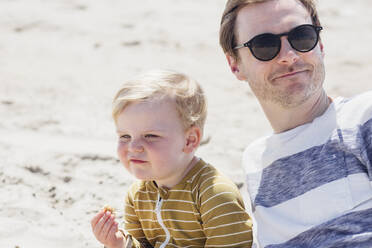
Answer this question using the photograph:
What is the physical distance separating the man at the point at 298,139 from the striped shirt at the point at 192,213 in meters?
0.14

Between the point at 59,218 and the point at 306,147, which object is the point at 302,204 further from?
the point at 59,218

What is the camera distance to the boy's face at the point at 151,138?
2373 mm

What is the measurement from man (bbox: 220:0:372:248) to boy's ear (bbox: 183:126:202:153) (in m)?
0.32

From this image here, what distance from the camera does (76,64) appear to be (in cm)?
605

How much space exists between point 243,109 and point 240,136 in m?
0.68

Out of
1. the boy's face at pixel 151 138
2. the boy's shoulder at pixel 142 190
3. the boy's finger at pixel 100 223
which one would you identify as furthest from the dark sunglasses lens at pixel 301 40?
the boy's finger at pixel 100 223

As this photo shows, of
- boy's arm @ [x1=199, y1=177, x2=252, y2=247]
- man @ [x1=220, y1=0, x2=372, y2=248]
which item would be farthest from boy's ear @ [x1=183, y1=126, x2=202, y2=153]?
man @ [x1=220, y1=0, x2=372, y2=248]

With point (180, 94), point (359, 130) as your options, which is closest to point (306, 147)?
point (359, 130)

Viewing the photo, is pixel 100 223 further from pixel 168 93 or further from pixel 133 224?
pixel 168 93

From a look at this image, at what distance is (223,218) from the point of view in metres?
2.30

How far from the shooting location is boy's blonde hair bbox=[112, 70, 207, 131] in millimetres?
2416

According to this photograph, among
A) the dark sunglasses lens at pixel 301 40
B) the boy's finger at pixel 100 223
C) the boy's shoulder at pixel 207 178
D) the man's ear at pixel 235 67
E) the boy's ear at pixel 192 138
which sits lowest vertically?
the boy's finger at pixel 100 223

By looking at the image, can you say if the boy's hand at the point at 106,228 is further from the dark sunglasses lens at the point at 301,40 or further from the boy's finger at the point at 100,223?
the dark sunglasses lens at the point at 301,40

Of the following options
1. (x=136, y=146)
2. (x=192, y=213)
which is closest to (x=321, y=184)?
(x=192, y=213)
